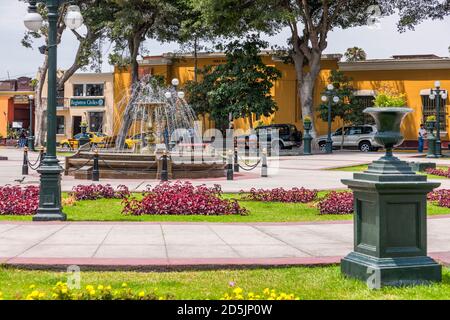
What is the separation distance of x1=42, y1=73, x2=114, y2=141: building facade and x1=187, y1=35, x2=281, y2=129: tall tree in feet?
54.4

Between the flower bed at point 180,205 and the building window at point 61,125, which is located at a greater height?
the building window at point 61,125

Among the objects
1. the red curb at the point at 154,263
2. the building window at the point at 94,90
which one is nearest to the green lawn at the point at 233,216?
the red curb at the point at 154,263

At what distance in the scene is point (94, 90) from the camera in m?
62.8

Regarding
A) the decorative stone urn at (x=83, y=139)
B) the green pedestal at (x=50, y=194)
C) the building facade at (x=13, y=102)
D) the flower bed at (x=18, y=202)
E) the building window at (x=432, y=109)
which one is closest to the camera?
the green pedestal at (x=50, y=194)

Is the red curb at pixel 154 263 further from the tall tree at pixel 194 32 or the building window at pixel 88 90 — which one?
the building window at pixel 88 90

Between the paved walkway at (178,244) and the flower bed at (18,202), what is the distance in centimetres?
164

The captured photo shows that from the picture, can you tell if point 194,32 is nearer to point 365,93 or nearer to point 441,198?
point 365,93

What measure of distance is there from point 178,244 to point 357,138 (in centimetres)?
3720

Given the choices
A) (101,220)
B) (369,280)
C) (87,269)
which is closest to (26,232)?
(101,220)

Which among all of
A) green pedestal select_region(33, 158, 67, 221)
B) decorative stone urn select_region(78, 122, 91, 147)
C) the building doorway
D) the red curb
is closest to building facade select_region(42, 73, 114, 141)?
the building doorway

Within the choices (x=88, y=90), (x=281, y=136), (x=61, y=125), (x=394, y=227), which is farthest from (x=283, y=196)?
(x=61, y=125)

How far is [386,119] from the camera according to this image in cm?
694

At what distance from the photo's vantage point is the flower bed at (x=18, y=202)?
12.7 meters
